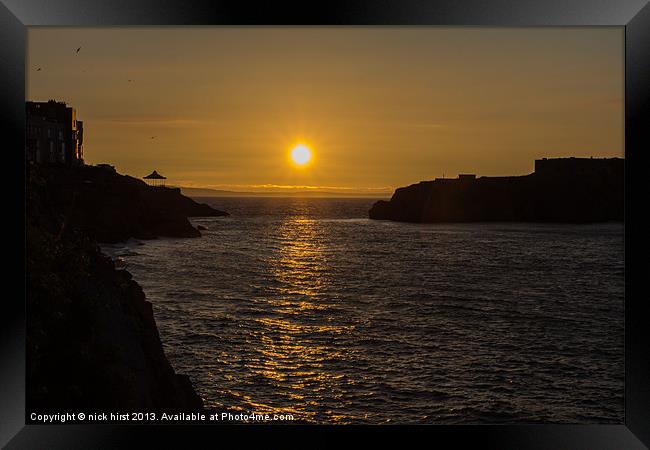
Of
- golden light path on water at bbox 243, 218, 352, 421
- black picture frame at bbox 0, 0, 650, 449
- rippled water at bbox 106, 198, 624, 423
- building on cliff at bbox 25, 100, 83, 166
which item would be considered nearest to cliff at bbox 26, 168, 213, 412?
black picture frame at bbox 0, 0, 650, 449

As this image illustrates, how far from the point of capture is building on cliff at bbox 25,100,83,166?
2988 cm

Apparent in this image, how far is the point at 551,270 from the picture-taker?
52.6 m

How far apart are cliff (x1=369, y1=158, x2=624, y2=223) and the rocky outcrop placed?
1277 inches

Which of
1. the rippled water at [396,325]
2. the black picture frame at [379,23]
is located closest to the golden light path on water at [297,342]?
the rippled water at [396,325]

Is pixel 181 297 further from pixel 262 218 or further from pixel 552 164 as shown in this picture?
pixel 262 218

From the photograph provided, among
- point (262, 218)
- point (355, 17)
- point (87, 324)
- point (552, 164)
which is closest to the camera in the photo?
point (355, 17)

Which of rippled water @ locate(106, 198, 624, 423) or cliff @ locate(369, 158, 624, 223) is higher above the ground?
cliff @ locate(369, 158, 624, 223)

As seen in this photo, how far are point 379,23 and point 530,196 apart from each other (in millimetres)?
82446

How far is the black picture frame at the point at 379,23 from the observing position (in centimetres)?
433

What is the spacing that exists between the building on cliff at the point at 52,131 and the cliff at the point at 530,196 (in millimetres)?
55447

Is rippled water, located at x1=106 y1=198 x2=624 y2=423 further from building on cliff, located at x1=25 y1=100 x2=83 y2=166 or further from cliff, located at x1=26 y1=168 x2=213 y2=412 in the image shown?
cliff, located at x1=26 y1=168 x2=213 y2=412

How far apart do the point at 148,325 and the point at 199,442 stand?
560cm

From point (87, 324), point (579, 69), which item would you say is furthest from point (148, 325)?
point (579, 69)

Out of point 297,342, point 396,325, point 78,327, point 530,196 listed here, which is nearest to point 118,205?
point 297,342
